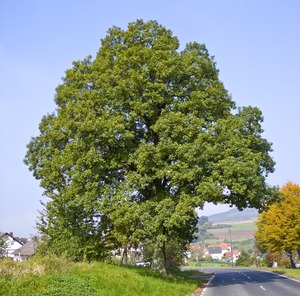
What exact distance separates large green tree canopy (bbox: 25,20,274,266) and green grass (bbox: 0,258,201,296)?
13.7 ft

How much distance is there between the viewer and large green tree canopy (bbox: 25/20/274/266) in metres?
24.8

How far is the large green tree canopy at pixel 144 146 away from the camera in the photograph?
24781mm

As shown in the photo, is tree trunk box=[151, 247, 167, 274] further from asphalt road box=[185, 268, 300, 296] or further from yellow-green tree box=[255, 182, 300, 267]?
yellow-green tree box=[255, 182, 300, 267]

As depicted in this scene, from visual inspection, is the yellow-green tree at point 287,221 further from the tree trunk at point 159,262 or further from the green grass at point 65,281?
the green grass at point 65,281

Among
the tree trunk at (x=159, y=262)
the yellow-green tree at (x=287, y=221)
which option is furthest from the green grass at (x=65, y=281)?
the yellow-green tree at (x=287, y=221)

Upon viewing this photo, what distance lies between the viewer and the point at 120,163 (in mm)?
27453

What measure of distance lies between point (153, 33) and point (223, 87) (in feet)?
21.0

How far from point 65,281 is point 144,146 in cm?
1125

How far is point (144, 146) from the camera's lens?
25.1 meters

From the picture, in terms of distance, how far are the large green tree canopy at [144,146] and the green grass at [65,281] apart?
13.7ft

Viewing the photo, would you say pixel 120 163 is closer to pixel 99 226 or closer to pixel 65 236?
pixel 99 226

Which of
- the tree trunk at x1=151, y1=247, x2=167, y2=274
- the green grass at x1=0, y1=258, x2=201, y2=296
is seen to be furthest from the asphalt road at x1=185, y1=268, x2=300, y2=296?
the green grass at x1=0, y1=258, x2=201, y2=296

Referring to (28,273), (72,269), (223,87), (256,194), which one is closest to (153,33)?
(223,87)

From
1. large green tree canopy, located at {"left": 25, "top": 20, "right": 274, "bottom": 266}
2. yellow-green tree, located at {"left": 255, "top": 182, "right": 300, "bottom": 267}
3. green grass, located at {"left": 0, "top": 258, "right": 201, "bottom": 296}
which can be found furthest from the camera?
yellow-green tree, located at {"left": 255, "top": 182, "right": 300, "bottom": 267}
